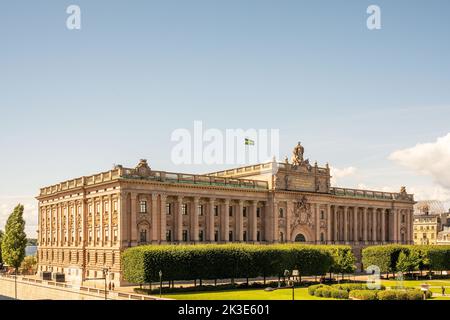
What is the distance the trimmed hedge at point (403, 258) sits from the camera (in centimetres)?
11238

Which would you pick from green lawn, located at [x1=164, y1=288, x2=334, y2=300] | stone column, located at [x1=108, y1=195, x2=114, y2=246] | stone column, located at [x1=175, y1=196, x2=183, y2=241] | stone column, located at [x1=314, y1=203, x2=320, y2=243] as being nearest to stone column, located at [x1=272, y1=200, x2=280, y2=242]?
stone column, located at [x1=314, y1=203, x2=320, y2=243]

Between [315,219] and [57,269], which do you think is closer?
[57,269]

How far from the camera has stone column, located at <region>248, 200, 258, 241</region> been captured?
114213 mm

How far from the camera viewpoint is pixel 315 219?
124 meters

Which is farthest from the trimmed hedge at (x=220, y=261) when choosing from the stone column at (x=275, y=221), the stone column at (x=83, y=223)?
the stone column at (x=83, y=223)

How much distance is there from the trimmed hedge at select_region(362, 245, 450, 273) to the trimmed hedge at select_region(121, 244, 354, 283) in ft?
52.1

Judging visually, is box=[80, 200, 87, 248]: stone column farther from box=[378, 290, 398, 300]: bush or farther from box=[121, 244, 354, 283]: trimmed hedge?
box=[378, 290, 398, 300]: bush

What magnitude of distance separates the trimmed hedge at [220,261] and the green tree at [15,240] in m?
40.5

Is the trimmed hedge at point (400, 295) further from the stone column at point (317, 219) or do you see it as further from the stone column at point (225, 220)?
the stone column at point (317, 219)

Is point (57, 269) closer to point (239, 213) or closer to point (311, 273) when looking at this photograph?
point (239, 213)

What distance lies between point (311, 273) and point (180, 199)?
81.4ft

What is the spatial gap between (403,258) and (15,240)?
74873 millimetres

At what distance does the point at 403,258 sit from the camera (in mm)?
111750
